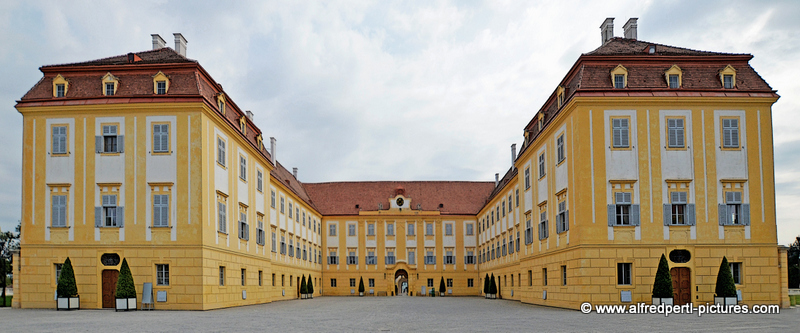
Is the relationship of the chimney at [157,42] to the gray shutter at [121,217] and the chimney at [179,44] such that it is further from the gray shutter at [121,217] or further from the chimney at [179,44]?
the gray shutter at [121,217]

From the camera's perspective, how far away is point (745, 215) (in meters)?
28.3

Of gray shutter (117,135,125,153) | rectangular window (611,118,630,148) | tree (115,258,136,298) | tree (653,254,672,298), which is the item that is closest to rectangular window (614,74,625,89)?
rectangular window (611,118,630,148)

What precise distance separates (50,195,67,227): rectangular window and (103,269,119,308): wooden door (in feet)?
9.45

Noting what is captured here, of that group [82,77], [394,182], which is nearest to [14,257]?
[82,77]

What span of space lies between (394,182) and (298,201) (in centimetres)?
2097

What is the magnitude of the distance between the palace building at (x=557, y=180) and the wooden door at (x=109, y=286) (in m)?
0.08

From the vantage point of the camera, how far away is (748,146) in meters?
28.7

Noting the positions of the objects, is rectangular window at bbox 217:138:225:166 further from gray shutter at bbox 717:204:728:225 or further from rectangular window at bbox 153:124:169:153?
gray shutter at bbox 717:204:728:225

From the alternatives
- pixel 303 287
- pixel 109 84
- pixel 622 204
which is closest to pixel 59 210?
pixel 109 84

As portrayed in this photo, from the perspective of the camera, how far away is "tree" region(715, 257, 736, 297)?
26.9m

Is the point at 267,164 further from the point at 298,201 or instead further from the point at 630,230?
the point at 630,230

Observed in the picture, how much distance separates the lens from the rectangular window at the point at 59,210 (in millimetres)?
30391

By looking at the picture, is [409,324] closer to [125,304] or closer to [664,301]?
[664,301]

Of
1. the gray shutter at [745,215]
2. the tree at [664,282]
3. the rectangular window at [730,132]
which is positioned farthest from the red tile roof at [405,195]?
the tree at [664,282]
